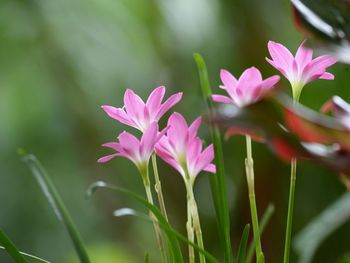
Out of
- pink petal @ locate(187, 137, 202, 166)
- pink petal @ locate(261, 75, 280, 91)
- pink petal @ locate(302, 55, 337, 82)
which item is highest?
pink petal @ locate(261, 75, 280, 91)

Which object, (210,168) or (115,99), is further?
(115,99)

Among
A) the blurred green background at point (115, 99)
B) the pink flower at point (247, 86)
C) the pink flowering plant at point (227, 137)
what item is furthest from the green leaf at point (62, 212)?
the blurred green background at point (115, 99)

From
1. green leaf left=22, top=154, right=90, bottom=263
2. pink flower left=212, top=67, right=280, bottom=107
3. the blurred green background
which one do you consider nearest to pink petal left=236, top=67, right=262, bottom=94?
pink flower left=212, top=67, right=280, bottom=107

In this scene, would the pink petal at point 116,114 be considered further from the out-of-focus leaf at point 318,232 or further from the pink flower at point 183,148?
the out-of-focus leaf at point 318,232

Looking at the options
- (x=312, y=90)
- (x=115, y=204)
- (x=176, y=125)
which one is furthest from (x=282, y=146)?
(x=115, y=204)

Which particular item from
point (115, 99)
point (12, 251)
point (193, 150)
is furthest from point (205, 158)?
point (115, 99)

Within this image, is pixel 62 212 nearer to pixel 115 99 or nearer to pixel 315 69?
pixel 315 69

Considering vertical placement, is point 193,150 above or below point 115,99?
above

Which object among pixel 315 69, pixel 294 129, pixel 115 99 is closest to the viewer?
pixel 294 129

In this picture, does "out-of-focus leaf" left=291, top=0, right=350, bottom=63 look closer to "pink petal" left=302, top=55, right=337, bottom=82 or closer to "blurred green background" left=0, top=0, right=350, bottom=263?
"pink petal" left=302, top=55, right=337, bottom=82
